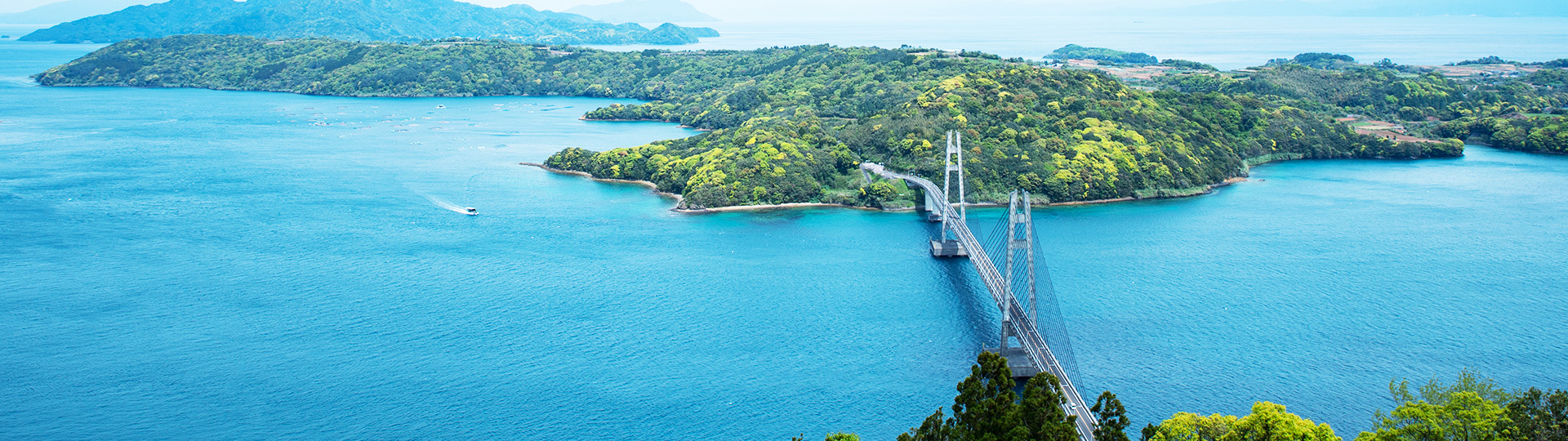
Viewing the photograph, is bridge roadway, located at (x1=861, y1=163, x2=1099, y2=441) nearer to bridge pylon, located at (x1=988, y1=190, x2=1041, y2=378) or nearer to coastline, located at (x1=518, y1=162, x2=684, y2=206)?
bridge pylon, located at (x1=988, y1=190, x2=1041, y2=378)

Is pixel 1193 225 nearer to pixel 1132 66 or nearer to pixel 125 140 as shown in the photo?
pixel 125 140

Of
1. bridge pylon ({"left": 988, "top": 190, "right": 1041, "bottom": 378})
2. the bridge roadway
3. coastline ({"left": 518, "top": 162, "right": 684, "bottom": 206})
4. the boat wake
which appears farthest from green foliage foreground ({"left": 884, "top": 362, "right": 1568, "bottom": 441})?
the boat wake

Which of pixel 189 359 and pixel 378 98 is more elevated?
pixel 378 98

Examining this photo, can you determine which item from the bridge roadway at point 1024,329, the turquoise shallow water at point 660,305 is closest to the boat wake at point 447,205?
the turquoise shallow water at point 660,305

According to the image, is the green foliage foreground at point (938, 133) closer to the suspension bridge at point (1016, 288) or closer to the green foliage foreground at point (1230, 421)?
the suspension bridge at point (1016, 288)

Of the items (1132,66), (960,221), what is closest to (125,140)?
(960,221)

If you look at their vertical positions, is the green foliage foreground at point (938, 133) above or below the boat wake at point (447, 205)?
above

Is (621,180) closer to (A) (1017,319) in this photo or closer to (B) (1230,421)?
(A) (1017,319)
